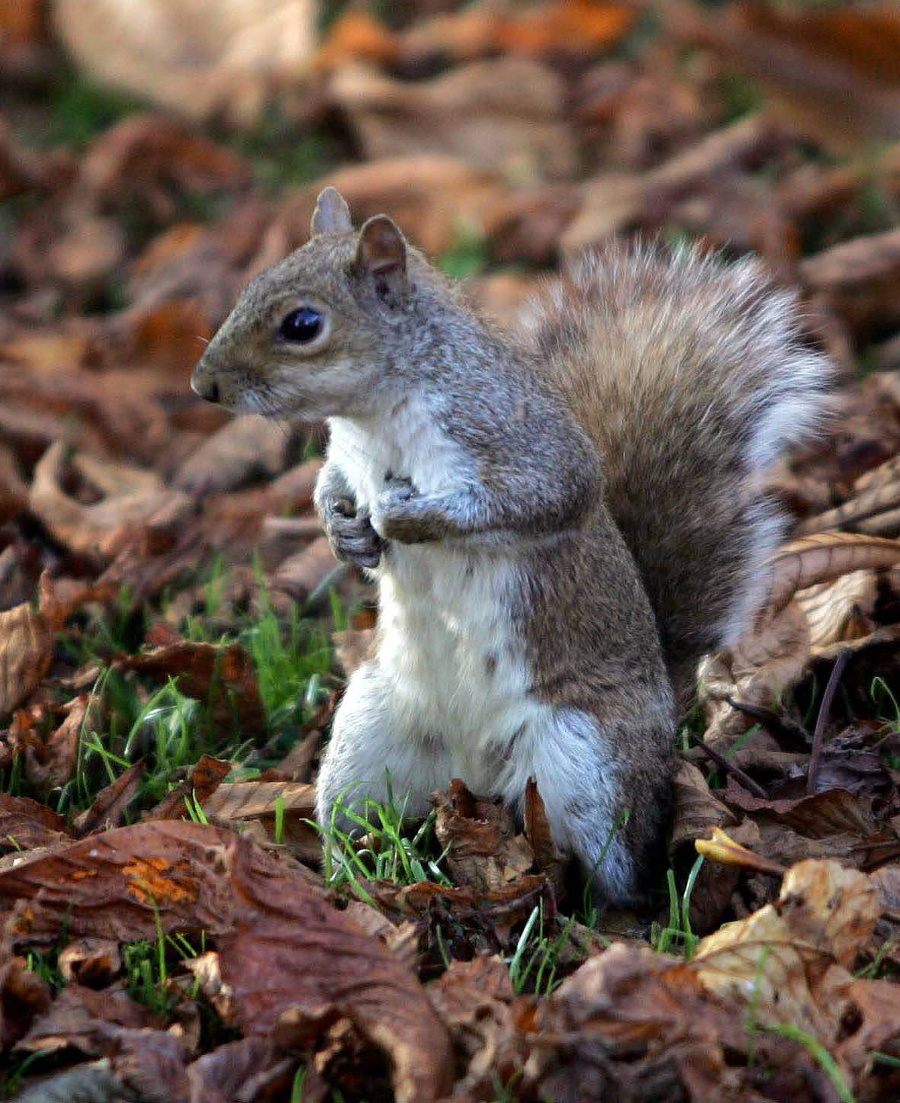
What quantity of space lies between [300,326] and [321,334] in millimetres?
36

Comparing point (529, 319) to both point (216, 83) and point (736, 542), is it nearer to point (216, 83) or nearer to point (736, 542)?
point (736, 542)

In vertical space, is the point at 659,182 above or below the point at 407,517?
above

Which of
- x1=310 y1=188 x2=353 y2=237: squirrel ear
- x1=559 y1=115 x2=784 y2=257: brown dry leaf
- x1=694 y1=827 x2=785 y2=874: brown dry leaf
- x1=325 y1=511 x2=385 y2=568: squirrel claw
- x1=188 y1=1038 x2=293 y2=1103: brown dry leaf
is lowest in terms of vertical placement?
x1=188 y1=1038 x2=293 y2=1103: brown dry leaf

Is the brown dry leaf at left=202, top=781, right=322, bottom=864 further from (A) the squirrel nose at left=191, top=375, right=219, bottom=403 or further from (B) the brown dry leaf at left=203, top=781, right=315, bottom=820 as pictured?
(A) the squirrel nose at left=191, top=375, right=219, bottom=403

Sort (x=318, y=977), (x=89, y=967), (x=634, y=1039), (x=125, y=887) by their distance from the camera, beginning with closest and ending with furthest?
(x=634, y=1039) < (x=318, y=977) < (x=89, y=967) < (x=125, y=887)

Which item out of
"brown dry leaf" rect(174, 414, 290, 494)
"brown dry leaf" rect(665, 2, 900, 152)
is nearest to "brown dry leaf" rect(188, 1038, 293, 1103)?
"brown dry leaf" rect(174, 414, 290, 494)

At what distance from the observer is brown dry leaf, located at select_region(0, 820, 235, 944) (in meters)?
2.12

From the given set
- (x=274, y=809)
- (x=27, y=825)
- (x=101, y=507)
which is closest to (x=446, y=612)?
(x=274, y=809)

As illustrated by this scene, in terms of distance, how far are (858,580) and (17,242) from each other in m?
3.49

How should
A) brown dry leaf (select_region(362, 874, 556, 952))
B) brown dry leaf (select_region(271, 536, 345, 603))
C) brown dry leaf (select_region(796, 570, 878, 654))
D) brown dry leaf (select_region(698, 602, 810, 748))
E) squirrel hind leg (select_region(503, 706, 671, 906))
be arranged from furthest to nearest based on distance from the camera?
brown dry leaf (select_region(271, 536, 345, 603)) → brown dry leaf (select_region(796, 570, 878, 654)) → brown dry leaf (select_region(698, 602, 810, 748)) → squirrel hind leg (select_region(503, 706, 671, 906)) → brown dry leaf (select_region(362, 874, 556, 952))

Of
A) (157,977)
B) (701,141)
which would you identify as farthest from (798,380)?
(701,141)

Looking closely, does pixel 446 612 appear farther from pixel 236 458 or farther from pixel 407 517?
pixel 236 458

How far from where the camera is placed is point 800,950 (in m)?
1.94

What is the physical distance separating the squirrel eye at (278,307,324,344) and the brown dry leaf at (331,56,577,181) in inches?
122
